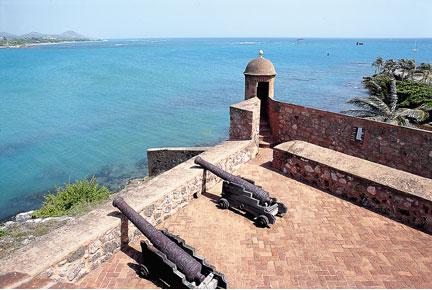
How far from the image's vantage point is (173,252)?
15.4ft

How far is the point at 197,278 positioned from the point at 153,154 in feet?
32.1

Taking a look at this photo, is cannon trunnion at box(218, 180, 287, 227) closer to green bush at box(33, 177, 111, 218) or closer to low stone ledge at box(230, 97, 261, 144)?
low stone ledge at box(230, 97, 261, 144)

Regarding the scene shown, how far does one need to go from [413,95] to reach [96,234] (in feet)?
101

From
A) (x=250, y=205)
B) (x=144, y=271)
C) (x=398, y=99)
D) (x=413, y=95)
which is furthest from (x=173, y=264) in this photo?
→ (x=413, y=95)

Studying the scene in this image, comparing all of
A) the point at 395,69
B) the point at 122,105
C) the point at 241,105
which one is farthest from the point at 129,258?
the point at 395,69

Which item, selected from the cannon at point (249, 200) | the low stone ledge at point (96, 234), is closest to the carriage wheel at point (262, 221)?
the cannon at point (249, 200)

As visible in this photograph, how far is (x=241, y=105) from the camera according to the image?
33.7ft

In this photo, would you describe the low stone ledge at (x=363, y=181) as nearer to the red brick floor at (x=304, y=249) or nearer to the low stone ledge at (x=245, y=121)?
the red brick floor at (x=304, y=249)

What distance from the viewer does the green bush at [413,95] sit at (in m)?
27.0

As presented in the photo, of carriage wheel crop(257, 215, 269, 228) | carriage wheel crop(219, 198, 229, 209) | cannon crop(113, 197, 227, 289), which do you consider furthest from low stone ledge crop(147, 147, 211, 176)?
cannon crop(113, 197, 227, 289)

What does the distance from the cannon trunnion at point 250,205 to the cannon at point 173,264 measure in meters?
1.99

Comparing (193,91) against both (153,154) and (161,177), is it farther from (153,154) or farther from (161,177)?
(161,177)

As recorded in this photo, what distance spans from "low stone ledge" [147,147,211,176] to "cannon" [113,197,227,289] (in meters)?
7.66

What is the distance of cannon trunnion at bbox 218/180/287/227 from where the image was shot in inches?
253
